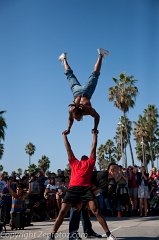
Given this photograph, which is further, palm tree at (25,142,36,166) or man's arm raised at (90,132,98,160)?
palm tree at (25,142,36,166)

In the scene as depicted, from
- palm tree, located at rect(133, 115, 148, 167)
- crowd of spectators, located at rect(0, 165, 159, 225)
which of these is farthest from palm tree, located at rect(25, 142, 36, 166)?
crowd of spectators, located at rect(0, 165, 159, 225)

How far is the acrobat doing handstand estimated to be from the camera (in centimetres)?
739

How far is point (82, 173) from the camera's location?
6.47m

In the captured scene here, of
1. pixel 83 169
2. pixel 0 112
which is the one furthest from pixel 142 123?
pixel 83 169

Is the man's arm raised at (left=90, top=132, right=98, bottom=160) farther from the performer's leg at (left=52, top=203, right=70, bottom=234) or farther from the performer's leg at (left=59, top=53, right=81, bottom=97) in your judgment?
the performer's leg at (left=59, top=53, right=81, bottom=97)

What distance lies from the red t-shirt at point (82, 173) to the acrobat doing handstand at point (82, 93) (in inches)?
28.1

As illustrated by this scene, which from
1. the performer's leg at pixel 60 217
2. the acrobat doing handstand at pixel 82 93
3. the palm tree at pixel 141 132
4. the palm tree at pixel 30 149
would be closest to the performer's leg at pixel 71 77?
the acrobat doing handstand at pixel 82 93

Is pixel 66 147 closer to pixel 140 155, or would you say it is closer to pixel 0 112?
pixel 0 112

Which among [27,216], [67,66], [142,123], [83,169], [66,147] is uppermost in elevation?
[142,123]

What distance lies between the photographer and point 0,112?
38.8 meters

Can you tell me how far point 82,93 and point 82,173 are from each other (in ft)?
7.37

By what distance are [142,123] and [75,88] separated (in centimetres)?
5025

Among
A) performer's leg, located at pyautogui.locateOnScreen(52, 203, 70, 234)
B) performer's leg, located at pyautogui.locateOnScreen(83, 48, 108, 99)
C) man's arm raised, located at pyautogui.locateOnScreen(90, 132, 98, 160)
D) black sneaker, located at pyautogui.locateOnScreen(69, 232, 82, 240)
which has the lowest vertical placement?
black sneaker, located at pyautogui.locateOnScreen(69, 232, 82, 240)

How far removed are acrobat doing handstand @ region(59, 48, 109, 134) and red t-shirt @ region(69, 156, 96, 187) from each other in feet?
2.34
